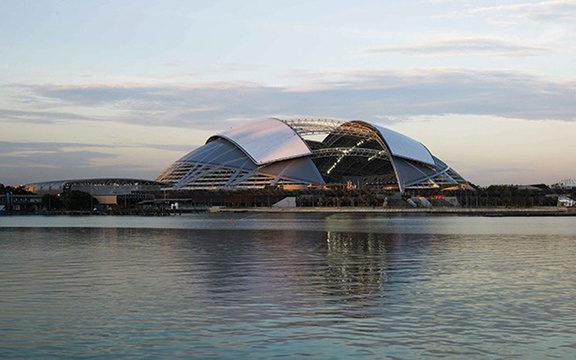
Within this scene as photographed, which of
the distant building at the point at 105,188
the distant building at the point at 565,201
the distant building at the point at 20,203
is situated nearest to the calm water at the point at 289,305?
the distant building at the point at 565,201

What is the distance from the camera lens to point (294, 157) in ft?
432

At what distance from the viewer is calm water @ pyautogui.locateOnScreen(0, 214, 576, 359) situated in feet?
51.6

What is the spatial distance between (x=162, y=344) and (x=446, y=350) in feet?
18.3

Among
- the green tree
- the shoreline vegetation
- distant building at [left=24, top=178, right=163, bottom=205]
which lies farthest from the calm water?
the green tree

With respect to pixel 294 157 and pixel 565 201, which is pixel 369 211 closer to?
pixel 294 157

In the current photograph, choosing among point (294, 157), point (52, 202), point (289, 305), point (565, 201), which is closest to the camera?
point (289, 305)

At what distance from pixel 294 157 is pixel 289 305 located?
4375 inches

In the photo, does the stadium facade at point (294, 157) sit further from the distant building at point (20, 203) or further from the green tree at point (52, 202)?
the distant building at point (20, 203)

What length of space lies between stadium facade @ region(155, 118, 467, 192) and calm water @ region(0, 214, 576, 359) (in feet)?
305

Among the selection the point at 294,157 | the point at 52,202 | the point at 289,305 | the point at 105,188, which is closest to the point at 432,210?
the point at 294,157

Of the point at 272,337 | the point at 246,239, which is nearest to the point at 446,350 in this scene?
the point at 272,337

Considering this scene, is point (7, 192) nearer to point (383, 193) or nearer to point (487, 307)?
point (383, 193)

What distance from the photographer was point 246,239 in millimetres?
52781

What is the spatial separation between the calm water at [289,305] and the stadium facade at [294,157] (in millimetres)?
93110
